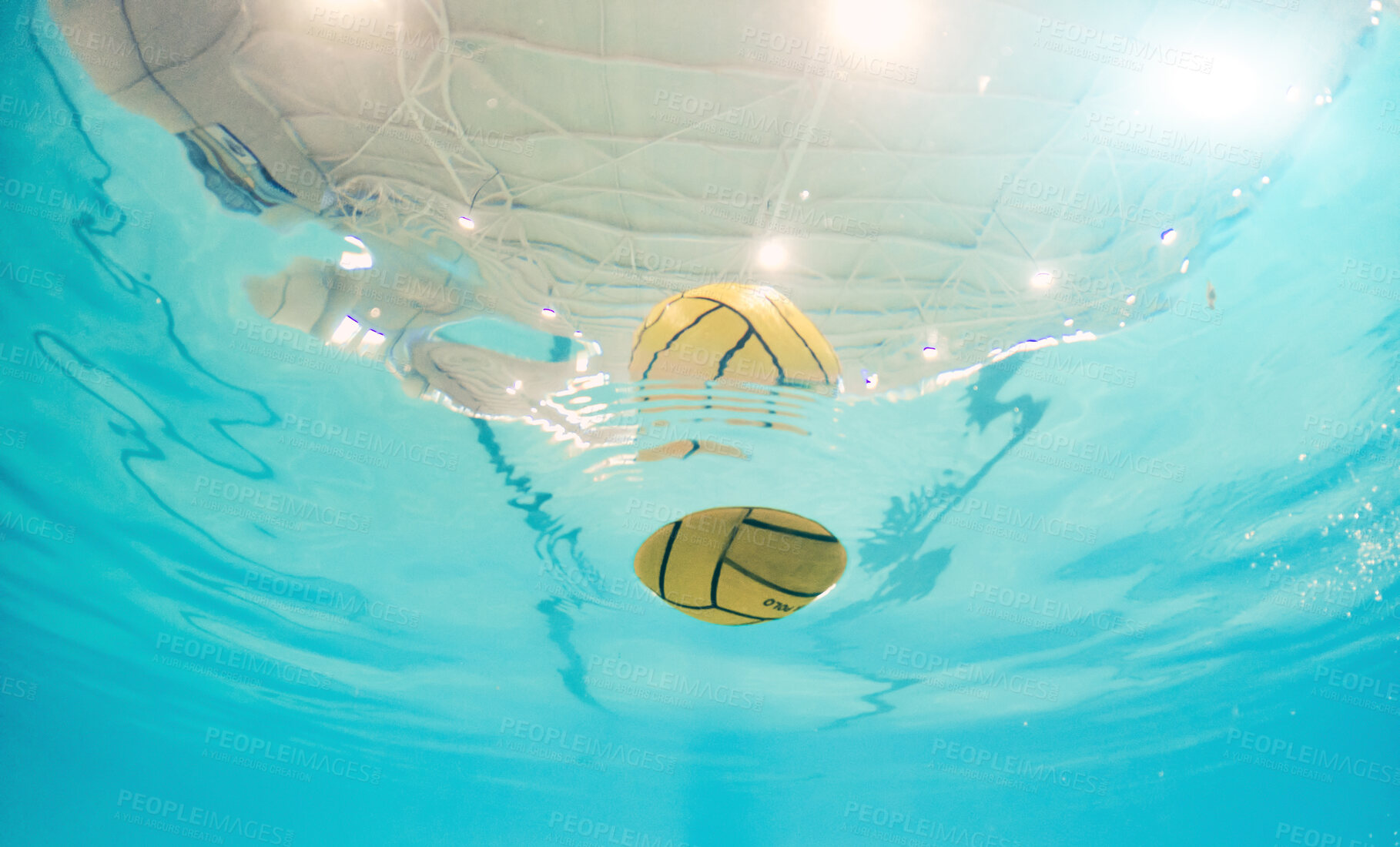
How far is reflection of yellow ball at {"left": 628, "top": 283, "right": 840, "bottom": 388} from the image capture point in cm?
521

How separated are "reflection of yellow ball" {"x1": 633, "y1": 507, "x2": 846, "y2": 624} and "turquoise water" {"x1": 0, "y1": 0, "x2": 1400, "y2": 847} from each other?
3.36m

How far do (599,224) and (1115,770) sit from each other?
75.0 feet

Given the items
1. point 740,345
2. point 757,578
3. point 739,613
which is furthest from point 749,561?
point 740,345

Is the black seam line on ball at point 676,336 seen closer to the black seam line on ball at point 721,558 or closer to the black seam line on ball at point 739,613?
the black seam line on ball at point 721,558

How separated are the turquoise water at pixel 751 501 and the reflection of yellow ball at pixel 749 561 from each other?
3358mm

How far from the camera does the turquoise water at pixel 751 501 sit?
863 cm

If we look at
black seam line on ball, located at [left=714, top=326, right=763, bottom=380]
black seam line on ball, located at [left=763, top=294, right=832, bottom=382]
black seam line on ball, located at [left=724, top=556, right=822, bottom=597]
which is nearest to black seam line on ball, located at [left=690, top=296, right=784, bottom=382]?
black seam line on ball, located at [left=714, top=326, right=763, bottom=380]

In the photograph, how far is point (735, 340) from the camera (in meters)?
5.19

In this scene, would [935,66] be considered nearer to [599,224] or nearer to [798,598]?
[599,224]

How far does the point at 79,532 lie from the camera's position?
15109mm

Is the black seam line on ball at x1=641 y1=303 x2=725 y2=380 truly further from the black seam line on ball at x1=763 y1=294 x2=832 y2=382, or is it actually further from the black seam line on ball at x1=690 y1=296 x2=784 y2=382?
the black seam line on ball at x1=763 y1=294 x2=832 y2=382

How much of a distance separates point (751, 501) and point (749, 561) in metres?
5.75

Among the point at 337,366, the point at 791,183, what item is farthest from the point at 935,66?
the point at 337,366

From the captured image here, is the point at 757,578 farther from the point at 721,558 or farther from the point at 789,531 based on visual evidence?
the point at 789,531
